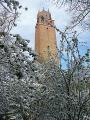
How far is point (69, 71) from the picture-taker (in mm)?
14328

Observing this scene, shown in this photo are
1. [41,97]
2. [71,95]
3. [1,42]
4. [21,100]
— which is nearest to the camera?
Answer: [1,42]

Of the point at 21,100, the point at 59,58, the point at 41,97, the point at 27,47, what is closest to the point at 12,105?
the point at 21,100

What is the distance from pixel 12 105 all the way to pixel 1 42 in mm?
4099

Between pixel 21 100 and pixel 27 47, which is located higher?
pixel 27 47

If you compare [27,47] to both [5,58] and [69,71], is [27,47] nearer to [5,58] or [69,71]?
[5,58]

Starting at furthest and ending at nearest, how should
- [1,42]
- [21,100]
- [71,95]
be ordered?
[21,100]
[71,95]
[1,42]

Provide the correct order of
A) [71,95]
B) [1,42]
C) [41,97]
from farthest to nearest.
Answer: [41,97]
[71,95]
[1,42]

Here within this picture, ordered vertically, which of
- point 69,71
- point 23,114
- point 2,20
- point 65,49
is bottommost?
point 23,114

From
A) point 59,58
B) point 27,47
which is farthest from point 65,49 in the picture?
point 27,47

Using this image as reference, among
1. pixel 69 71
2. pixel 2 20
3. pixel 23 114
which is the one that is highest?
pixel 2 20

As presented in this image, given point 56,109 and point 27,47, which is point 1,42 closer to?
point 27,47

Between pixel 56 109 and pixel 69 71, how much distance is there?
140cm

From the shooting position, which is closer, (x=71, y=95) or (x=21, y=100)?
(x=71, y=95)

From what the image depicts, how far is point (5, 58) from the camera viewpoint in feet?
43.3
